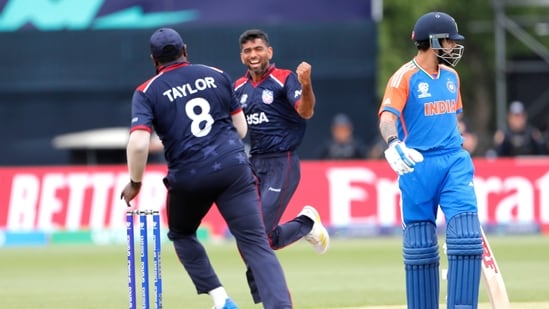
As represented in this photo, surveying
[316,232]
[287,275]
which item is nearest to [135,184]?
[316,232]

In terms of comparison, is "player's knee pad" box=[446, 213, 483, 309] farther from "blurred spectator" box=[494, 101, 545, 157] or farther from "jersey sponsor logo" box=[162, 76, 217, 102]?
"blurred spectator" box=[494, 101, 545, 157]

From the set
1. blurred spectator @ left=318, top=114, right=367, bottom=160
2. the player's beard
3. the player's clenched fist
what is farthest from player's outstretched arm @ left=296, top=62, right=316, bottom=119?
blurred spectator @ left=318, top=114, right=367, bottom=160

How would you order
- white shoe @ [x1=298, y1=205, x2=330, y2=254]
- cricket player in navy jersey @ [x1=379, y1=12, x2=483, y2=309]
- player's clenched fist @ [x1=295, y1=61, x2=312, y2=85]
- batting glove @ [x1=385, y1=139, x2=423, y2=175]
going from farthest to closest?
white shoe @ [x1=298, y1=205, x2=330, y2=254], player's clenched fist @ [x1=295, y1=61, x2=312, y2=85], cricket player in navy jersey @ [x1=379, y1=12, x2=483, y2=309], batting glove @ [x1=385, y1=139, x2=423, y2=175]

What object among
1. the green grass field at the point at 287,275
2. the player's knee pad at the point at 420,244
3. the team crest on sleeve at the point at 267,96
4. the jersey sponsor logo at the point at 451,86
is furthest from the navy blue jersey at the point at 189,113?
the green grass field at the point at 287,275

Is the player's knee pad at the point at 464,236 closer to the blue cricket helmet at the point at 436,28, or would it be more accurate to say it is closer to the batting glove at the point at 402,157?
the batting glove at the point at 402,157

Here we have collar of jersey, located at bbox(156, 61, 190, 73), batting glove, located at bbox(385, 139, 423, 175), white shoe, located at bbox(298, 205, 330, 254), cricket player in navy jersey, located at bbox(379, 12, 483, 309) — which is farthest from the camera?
white shoe, located at bbox(298, 205, 330, 254)

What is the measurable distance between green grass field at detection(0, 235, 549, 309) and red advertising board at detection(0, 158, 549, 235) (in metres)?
0.42

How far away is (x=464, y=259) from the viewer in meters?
8.77

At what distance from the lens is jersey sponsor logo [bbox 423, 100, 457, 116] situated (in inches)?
356

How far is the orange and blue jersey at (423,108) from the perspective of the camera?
9023 mm

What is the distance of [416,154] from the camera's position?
8.71 meters

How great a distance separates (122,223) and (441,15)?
1098cm

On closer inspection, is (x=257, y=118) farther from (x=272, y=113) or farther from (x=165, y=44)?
(x=165, y=44)

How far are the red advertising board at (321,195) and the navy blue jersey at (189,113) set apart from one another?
33.3ft
